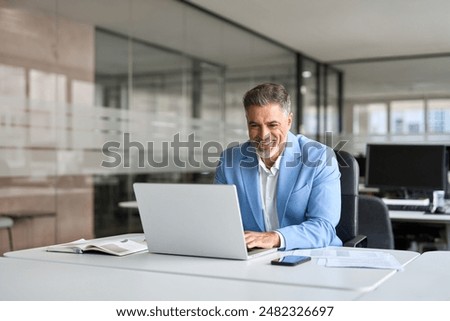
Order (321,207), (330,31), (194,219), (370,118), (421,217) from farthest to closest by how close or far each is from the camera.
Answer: (370,118) → (330,31) → (421,217) → (321,207) → (194,219)

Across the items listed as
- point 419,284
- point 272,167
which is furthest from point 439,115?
point 419,284

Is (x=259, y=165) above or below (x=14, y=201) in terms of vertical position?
above

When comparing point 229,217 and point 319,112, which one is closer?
point 229,217

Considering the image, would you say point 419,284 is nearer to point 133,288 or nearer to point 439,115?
point 133,288

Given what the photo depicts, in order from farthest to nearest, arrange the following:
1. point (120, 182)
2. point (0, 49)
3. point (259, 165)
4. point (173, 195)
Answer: point (120, 182) → point (0, 49) → point (259, 165) → point (173, 195)

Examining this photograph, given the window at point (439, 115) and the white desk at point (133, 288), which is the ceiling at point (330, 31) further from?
the white desk at point (133, 288)

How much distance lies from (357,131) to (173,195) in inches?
351

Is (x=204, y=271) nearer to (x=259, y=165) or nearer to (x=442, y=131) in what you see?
(x=259, y=165)

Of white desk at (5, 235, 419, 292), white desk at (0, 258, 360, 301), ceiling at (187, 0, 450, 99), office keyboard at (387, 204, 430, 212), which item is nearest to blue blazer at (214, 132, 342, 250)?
white desk at (5, 235, 419, 292)

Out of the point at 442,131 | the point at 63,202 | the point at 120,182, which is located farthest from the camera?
the point at 442,131

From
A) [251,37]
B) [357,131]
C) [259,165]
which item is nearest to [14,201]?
[259,165]

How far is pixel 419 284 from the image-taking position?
166cm

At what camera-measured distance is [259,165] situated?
103 inches

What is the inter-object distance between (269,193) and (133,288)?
109cm
